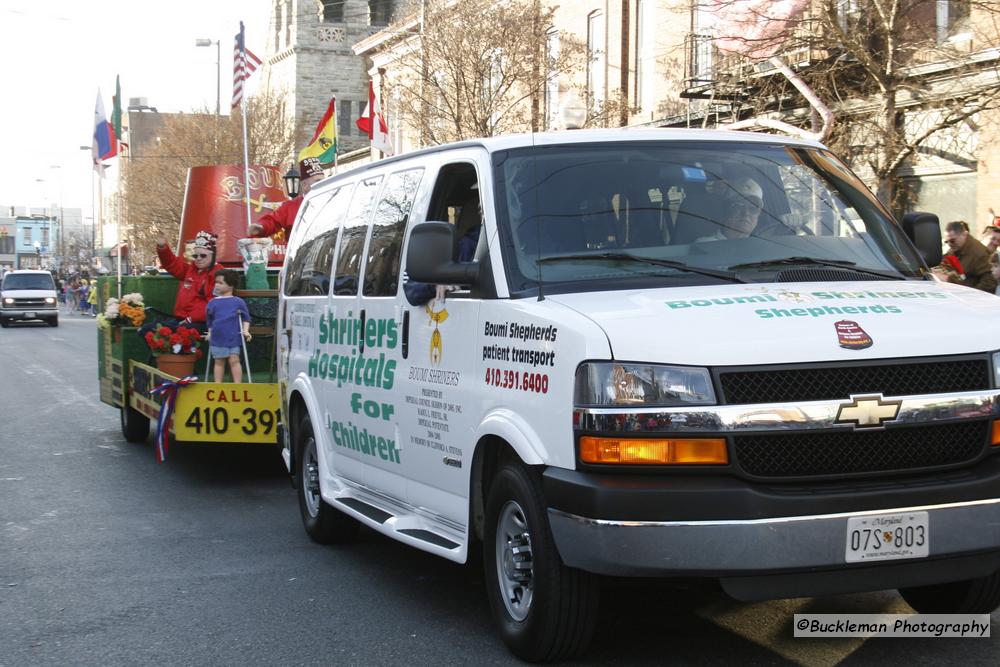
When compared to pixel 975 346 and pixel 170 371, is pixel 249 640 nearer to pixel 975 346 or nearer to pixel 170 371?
pixel 975 346

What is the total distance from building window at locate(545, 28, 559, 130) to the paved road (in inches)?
819

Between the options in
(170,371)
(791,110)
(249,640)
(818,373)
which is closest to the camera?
(818,373)

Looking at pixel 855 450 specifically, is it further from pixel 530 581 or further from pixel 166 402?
pixel 166 402

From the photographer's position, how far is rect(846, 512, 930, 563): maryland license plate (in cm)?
462

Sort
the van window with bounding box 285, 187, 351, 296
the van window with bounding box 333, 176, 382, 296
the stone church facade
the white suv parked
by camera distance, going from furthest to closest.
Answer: the stone church facade → the white suv parked → the van window with bounding box 285, 187, 351, 296 → the van window with bounding box 333, 176, 382, 296

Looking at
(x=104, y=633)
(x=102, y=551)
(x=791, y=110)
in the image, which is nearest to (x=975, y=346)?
(x=104, y=633)

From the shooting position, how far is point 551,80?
3116 centimetres

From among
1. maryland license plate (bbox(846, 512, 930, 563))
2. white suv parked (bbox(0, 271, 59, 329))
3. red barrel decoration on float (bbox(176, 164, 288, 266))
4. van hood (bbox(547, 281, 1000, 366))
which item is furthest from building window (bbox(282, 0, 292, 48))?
maryland license plate (bbox(846, 512, 930, 563))

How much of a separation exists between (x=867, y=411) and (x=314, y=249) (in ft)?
14.9

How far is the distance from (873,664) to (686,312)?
1608 mm

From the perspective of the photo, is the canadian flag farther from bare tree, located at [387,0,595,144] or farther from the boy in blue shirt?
the boy in blue shirt

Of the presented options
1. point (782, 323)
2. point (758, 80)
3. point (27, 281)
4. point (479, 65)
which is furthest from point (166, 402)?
point (27, 281)

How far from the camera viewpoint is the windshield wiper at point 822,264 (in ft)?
18.3

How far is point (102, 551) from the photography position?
7914 mm
